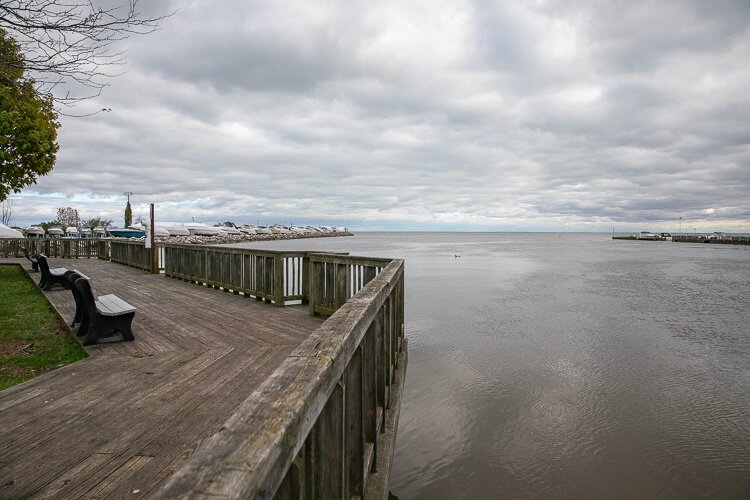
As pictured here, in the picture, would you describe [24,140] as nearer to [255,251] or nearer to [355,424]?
[255,251]

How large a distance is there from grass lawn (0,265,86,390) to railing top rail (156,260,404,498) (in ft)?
16.0

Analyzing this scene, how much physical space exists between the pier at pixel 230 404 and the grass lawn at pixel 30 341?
1.50 feet

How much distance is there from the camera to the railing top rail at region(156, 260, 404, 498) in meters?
0.89

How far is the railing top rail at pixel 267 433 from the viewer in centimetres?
89

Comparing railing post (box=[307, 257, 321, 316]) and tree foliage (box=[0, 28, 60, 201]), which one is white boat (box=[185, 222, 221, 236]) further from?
railing post (box=[307, 257, 321, 316])

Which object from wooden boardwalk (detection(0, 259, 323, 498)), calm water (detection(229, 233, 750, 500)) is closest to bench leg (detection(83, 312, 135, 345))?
wooden boardwalk (detection(0, 259, 323, 498))

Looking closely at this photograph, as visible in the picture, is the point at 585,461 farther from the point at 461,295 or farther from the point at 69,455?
the point at 461,295

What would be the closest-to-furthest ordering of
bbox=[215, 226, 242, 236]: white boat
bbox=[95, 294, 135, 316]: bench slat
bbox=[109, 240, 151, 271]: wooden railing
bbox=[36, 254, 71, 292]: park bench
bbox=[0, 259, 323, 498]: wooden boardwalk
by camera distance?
bbox=[0, 259, 323, 498]: wooden boardwalk
bbox=[95, 294, 135, 316]: bench slat
bbox=[36, 254, 71, 292]: park bench
bbox=[109, 240, 151, 271]: wooden railing
bbox=[215, 226, 242, 236]: white boat

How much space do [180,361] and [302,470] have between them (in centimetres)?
439

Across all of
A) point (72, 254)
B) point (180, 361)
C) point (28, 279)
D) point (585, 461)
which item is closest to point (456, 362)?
point (585, 461)

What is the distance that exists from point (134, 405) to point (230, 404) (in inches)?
32.9

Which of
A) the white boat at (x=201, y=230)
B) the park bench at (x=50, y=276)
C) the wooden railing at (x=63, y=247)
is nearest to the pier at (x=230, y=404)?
the park bench at (x=50, y=276)

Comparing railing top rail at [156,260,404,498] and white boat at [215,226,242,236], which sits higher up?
white boat at [215,226,242,236]

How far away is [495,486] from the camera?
4902mm
